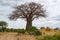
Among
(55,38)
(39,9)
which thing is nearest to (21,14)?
(39,9)

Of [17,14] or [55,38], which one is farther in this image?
[17,14]

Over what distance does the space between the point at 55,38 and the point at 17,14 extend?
2944 centimetres

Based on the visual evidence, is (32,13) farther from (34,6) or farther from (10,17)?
(10,17)

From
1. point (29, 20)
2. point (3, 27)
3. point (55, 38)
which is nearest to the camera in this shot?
point (55, 38)

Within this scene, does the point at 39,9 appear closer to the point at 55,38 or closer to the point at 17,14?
the point at 17,14

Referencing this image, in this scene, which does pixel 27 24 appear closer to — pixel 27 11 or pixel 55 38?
pixel 27 11

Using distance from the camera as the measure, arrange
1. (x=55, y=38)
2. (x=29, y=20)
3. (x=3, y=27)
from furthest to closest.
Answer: (x=3, y=27)
(x=29, y=20)
(x=55, y=38)

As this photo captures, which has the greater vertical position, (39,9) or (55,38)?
(39,9)

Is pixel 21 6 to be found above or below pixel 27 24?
above

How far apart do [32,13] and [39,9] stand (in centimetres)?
172

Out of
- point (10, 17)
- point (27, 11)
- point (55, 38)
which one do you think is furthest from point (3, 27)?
point (55, 38)

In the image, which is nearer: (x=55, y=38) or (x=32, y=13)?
(x=55, y=38)

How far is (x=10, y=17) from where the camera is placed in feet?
147

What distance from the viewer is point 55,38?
15008 millimetres
